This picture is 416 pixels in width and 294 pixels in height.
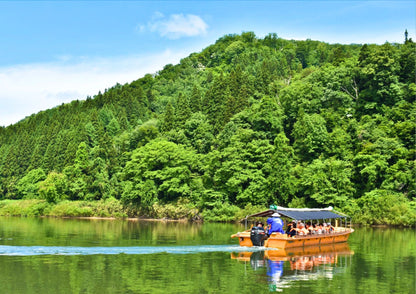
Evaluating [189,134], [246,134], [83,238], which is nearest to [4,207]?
[189,134]

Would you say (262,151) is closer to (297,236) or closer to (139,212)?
(139,212)

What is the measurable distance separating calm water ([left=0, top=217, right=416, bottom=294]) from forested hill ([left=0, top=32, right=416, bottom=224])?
31610 mm

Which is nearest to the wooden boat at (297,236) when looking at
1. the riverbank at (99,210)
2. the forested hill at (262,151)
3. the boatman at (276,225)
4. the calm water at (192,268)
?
the boatman at (276,225)

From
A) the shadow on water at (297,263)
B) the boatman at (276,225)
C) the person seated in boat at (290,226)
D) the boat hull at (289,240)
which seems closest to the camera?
the shadow on water at (297,263)

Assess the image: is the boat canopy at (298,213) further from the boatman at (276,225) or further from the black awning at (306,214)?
the boatman at (276,225)

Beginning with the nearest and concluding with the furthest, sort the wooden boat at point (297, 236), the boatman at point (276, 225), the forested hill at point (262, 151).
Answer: the wooden boat at point (297, 236)
the boatman at point (276, 225)
the forested hill at point (262, 151)

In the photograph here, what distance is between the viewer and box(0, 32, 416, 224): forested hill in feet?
261

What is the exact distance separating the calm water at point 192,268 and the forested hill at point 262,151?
31.6 meters

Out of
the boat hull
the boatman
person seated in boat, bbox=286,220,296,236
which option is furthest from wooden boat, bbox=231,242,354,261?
person seated in boat, bbox=286,220,296,236

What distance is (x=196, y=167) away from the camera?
97.4 metres

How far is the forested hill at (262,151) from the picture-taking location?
79.6 metres

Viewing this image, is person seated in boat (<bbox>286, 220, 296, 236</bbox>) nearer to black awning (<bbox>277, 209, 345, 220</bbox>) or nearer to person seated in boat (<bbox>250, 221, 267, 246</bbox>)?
black awning (<bbox>277, 209, 345, 220</bbox>)

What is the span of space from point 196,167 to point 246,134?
14.1 m

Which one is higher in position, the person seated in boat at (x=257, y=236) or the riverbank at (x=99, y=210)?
the person seated in boat at (x=257, y=236)
